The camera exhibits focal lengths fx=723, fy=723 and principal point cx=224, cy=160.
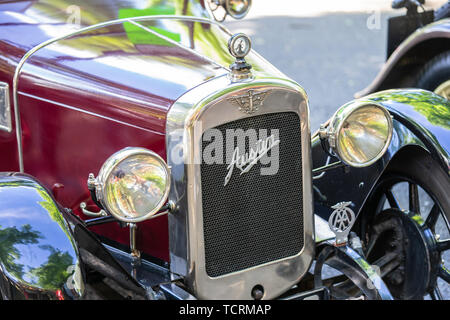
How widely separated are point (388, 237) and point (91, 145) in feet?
3.67

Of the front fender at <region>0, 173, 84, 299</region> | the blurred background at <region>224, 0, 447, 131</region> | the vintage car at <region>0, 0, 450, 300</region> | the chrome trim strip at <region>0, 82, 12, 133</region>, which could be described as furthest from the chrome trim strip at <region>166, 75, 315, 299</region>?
the blurred background at <region>224, 0, 447, 131</region>

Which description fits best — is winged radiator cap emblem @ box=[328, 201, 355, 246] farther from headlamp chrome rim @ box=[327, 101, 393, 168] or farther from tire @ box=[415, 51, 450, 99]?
tire @ box=[415, 51, 450, 99]

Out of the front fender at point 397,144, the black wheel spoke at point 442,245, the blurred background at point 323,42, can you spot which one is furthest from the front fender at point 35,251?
the blurred background at point 323,42

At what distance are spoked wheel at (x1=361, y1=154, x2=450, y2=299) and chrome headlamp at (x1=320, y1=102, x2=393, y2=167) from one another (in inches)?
9.7

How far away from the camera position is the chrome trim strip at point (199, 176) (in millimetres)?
2090

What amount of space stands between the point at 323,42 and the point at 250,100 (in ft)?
18.5

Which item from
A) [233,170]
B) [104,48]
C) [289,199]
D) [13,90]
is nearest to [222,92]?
[233,170]

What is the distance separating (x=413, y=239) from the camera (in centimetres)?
253

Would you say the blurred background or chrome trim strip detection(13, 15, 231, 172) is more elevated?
chrome trim strip detection(13, 15, 231, 172)

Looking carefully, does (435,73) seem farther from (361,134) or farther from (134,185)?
(134,185)

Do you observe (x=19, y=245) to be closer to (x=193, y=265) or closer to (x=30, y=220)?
(x=30, y=220)

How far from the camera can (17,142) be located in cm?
270

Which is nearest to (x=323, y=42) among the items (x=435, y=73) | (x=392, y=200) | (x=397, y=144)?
(x=435, y=73)

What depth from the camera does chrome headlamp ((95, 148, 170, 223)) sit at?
6.51 ft
